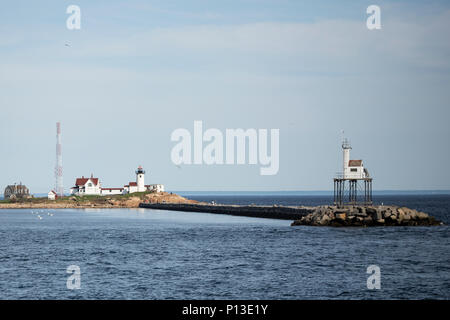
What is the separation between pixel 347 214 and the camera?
78.2m

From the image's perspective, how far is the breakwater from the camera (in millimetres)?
99438

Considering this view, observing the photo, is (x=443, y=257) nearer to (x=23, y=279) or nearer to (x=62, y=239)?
(x=23, y=279)

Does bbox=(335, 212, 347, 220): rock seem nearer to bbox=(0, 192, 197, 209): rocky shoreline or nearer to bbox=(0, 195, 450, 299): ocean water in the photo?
bbox=(0, 195, 450, 299): ocean water

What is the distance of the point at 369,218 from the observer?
77.6m

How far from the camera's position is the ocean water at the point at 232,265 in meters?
33.5

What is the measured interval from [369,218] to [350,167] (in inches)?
462

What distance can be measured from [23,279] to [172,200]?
153 meters

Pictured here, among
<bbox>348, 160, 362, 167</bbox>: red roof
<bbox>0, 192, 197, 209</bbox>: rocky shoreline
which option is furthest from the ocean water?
<bbox>0, 192, 197, 209</bbox>: rocky shoreline

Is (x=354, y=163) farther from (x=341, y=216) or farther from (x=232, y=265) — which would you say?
(x=232, y=265)

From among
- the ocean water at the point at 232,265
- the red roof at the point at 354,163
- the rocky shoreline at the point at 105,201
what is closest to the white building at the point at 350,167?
the red roof at the point at 354,163

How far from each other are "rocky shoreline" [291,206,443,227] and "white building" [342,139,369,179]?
291 inches

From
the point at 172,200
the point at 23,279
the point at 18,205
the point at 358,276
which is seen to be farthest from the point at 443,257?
the point at 18,205
